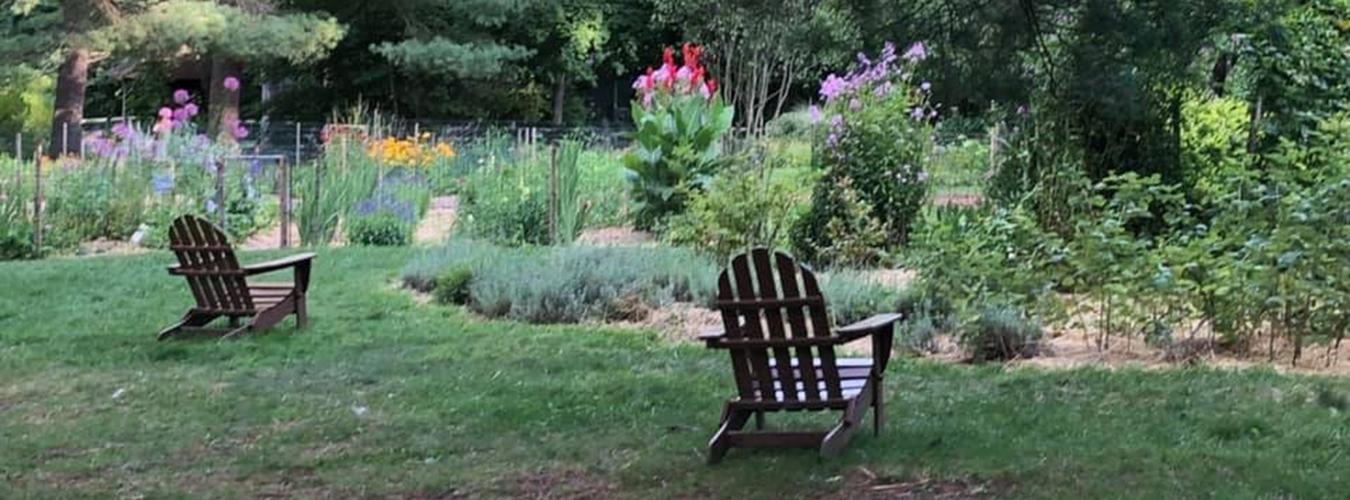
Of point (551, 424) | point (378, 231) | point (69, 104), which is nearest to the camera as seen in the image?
point (551, 424)

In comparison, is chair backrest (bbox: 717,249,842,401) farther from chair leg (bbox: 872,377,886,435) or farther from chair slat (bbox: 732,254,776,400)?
chair leg (bbox: 872,377,886,435)

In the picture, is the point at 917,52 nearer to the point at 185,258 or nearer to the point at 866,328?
the point at 866,328

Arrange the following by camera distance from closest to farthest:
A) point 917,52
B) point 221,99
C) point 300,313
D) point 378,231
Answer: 1. point 917,52
2. point 300,313
3. point 378,231
4. point 221,99

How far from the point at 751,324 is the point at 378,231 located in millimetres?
→ 8937

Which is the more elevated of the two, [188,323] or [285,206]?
[285,206]

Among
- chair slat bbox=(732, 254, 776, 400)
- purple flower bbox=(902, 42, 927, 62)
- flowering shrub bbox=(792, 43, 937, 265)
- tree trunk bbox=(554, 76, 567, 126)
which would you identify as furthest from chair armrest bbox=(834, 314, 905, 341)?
tree trunk bbox=(554, 76, 567, 126)

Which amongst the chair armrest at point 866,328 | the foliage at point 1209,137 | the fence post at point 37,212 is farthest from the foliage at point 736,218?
the fence post at point 37,212

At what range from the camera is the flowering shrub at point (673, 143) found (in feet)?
40.8

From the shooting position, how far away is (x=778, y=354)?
4.62 metres

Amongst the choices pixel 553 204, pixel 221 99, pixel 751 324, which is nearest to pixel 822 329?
pixel 751 324

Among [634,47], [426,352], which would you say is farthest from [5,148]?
[426,352]

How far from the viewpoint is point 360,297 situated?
9.14 m

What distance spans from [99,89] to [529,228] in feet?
84.1

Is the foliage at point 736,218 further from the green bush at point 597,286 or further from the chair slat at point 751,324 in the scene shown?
the chair slat at point 751,324
